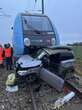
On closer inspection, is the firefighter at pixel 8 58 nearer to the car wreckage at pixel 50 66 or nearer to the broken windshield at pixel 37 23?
the broken windshield at pixel 37 23

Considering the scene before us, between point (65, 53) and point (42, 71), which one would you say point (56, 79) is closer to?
point (42, 71)

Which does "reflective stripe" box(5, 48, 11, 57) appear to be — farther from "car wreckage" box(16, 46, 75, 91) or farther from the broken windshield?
"car wreckage" box(16, 46, 75, 91)

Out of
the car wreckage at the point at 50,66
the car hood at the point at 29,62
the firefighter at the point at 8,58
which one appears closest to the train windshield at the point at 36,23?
the firefighter at the point at 8,58

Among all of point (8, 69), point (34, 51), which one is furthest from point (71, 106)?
point (8, 69)

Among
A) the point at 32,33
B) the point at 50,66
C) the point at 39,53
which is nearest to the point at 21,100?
the point at 50,66

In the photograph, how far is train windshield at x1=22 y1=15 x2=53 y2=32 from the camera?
16516 mm

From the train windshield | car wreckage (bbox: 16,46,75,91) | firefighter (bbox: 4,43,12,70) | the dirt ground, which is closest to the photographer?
the dirt ground

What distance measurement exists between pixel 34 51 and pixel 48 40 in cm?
95

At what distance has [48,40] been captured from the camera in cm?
1673

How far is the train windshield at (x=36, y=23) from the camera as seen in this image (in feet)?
54.2

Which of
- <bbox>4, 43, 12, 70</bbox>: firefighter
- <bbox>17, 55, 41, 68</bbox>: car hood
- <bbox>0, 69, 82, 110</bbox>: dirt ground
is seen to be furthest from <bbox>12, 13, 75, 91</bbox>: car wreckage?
<bbox>4, 43, 12, 70</bbox>: firefighter

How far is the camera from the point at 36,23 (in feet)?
55.7

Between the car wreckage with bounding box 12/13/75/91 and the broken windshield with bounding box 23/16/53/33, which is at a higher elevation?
the broken windshield with bounding box 23/16/53/33

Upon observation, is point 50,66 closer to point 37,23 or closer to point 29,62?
point 29,62
